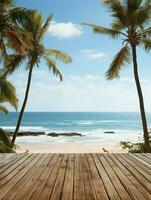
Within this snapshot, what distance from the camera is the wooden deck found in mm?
4289

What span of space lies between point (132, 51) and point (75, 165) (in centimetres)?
903

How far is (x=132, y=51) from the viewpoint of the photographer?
48.2ft

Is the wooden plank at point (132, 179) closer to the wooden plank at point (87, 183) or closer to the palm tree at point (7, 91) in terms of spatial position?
the wooden plank at point (87, 183)

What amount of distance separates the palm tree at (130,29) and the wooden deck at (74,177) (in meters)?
7.46

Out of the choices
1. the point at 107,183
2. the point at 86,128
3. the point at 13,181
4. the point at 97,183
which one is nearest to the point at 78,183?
the point at 97,183

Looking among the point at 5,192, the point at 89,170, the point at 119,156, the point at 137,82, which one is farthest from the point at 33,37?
the point at 5,192

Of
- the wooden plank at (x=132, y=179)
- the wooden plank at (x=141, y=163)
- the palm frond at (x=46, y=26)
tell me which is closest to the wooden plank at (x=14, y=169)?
the wooden plank at (x=132, y=179)

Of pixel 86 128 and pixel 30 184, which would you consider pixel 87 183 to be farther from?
pixel 86 128

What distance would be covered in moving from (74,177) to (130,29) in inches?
418

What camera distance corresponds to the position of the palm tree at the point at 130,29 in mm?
14438

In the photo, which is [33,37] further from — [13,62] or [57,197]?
[57,197]

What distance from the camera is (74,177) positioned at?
5.41 metres

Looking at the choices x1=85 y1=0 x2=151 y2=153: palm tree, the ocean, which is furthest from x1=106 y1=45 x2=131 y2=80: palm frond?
the ocean

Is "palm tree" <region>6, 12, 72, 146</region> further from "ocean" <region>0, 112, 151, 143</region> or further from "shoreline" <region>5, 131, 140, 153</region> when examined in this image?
"ocean" <region>0, 112, 151, 143</region>
